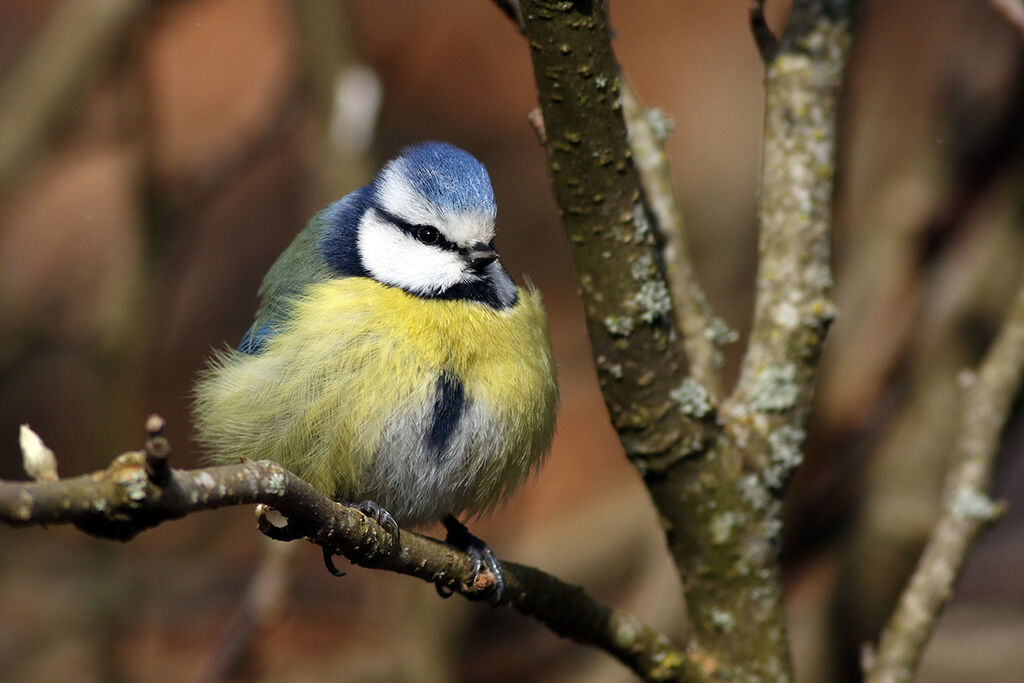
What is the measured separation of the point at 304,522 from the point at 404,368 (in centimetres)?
53

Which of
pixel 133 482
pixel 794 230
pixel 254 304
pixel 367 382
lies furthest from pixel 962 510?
pixel 254 304

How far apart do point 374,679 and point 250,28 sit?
322 cm

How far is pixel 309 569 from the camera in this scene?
4.00 meters

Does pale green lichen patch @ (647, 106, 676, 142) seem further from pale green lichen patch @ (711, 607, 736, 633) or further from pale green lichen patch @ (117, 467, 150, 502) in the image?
pale green lichen patch @ (117, 467, 150, 502)

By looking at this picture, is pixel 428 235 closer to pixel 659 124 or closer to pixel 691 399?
pixel 659 124

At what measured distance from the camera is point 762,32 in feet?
5.88

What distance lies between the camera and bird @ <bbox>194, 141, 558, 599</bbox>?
1.69 m

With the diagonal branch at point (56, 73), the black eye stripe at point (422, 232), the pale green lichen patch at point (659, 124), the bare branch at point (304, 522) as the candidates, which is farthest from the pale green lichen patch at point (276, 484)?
the diagonal branch at point (56, 73)

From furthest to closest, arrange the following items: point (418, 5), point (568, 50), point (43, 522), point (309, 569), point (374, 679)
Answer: point (418, 5) → point (309, 569) → point (374, 679) → point (568, 50) → point (43, 522)

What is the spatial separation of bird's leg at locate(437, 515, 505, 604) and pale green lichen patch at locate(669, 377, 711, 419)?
1.29ft

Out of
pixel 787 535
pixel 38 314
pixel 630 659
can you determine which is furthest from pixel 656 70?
pixel 630 659

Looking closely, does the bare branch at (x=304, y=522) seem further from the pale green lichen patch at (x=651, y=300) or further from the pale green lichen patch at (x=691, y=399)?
the pale green lichen patch at (x=651, y=300)

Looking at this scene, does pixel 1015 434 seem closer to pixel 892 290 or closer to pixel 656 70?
pixel 892 290

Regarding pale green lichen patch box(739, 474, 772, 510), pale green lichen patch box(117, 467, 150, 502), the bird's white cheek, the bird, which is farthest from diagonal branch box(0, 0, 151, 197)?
pale green lichen patch box(117, 467, 150, 502)
